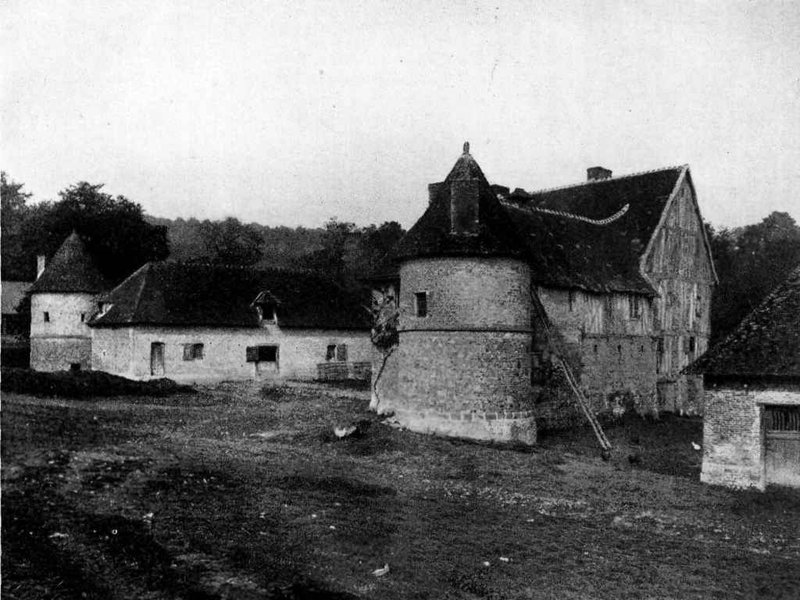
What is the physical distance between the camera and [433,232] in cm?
2164

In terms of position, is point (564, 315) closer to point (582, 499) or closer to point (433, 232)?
point (433, 232)

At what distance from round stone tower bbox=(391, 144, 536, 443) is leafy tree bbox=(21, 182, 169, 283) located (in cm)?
3172

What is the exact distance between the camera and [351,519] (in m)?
12.0

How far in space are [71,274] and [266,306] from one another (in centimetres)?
1259

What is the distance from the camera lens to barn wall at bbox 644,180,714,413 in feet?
103

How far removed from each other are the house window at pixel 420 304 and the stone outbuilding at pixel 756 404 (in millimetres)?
8311

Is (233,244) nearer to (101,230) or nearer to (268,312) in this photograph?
(101,230)

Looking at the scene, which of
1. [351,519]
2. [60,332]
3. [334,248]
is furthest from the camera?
[334,248]

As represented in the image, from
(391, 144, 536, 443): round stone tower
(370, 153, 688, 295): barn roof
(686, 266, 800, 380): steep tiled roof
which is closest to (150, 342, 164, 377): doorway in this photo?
(370, 153, 688, 295): barn roof

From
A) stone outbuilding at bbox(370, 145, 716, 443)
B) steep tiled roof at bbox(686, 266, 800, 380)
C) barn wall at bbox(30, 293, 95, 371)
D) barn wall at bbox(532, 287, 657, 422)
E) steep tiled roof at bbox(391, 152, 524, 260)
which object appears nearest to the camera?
steep tiled roof at bbox(686, 266, 800, 380)

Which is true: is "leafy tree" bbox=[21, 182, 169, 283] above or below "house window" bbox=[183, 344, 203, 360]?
above

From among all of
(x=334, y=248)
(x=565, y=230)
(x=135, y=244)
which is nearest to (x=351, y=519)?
(x=565, y=230)

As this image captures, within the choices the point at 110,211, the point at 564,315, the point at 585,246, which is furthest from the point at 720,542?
the point at 110,211

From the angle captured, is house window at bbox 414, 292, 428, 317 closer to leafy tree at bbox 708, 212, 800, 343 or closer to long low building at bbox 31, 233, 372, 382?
long low building at bbox 31, 233, 372, 382
